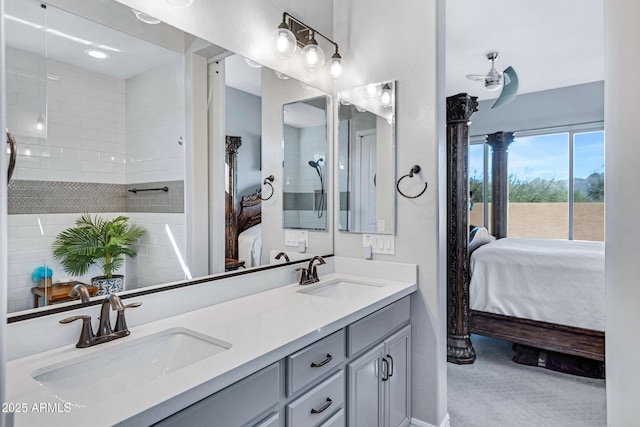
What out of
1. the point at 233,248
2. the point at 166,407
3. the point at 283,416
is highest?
the point at 233,248

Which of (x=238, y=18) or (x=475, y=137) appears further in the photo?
(x=475, y=137)

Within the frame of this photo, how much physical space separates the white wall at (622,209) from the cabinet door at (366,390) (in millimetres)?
971

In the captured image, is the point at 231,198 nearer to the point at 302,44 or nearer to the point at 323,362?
the point at 323,362

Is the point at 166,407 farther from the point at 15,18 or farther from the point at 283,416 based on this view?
the point at 15,18

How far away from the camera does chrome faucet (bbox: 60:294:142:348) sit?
1.08m

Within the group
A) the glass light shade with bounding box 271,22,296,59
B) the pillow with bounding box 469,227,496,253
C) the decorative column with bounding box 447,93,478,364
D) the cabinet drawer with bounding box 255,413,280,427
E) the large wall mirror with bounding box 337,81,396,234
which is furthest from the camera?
the pillow with bounding box 469,227,496,253

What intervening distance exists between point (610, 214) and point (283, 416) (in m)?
1.00

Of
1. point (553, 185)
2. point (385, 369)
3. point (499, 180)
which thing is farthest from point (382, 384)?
point (553, 185)

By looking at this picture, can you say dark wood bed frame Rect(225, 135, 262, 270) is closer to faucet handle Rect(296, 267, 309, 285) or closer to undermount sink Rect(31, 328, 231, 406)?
A: faucet handle Rect(296, 267, 309, 285)

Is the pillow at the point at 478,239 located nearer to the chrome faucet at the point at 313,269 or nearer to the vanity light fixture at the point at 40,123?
the chrome faucet at the point at 313,269

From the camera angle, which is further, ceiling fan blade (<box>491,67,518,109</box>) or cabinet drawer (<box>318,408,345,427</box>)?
ceiling fan blade (<box>491,67,518,109</box>)

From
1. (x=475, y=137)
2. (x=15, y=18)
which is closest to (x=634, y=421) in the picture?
(x=15, y=18)

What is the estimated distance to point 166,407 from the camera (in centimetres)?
79

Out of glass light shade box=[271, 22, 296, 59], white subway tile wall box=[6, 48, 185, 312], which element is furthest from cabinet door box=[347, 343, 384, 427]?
glass light shade box=[271, 22, 296, 59]
